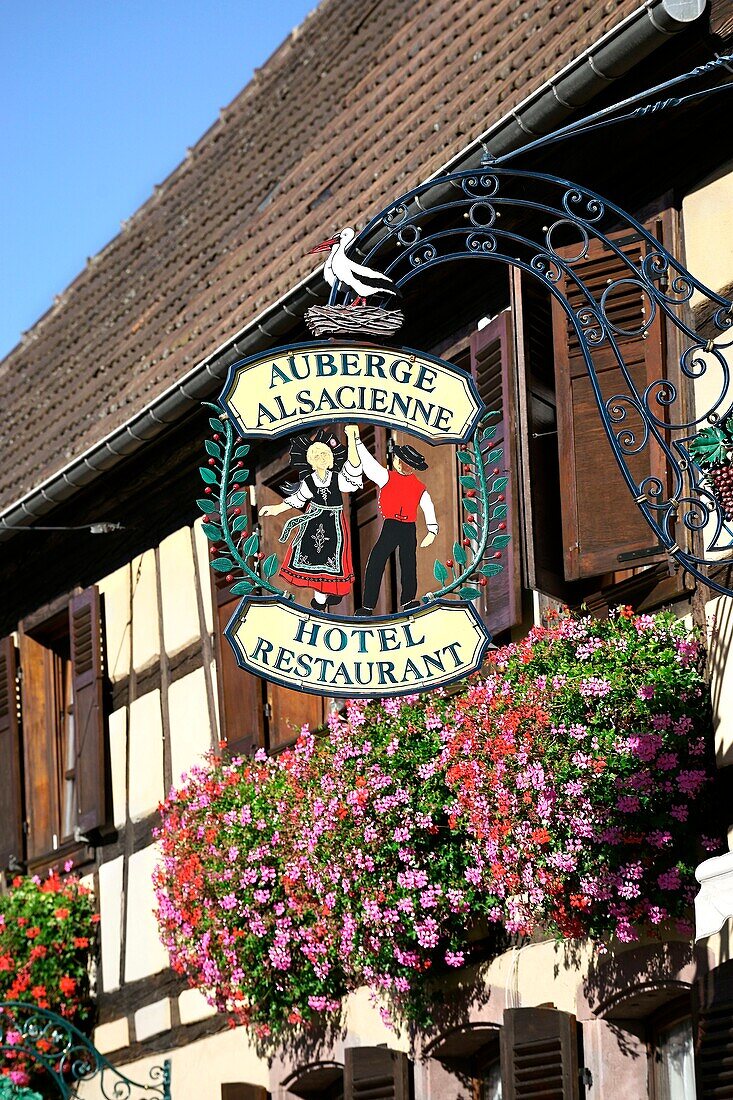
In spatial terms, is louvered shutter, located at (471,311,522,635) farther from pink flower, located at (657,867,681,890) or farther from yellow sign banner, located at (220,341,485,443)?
yellow sign banner, located at (220,341,485,443)

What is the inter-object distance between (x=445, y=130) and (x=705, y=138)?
2413 mm

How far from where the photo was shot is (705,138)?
28.1 feet

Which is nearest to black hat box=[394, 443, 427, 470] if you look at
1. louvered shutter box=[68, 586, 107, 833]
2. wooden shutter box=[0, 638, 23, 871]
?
louvered shutter box=[68, 586, 107, 833]

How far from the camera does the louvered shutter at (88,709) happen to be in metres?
12.2

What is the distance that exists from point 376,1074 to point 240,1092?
3.82ft

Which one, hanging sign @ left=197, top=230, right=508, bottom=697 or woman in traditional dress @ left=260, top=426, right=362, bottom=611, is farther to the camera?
woman in traditional dress @ left=260, top=426, right=362, bottom=611

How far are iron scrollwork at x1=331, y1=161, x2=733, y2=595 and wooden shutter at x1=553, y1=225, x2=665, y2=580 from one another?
0.07 ft

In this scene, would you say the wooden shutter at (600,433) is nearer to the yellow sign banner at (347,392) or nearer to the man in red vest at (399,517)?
the man in red vest at (399,517)

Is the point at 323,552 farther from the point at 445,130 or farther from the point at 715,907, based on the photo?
the point at 445,130

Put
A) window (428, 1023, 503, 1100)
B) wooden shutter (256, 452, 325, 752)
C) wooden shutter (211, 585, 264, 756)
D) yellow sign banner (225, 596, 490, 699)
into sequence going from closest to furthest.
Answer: yellow sign banner (225, 596, 490, 699) → window (428, 1023, 503, 1100) → wooden shutter (256, 452, 325, 752) → wooden shutter (211, 585, 264, 756)

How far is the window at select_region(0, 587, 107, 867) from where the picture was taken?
1245 centimetres

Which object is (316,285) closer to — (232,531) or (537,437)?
(537,437)

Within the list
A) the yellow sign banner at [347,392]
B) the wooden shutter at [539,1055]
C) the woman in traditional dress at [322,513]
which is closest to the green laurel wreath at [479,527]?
the yellow sign banner at [347,392]

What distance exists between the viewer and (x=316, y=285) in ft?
33.0
